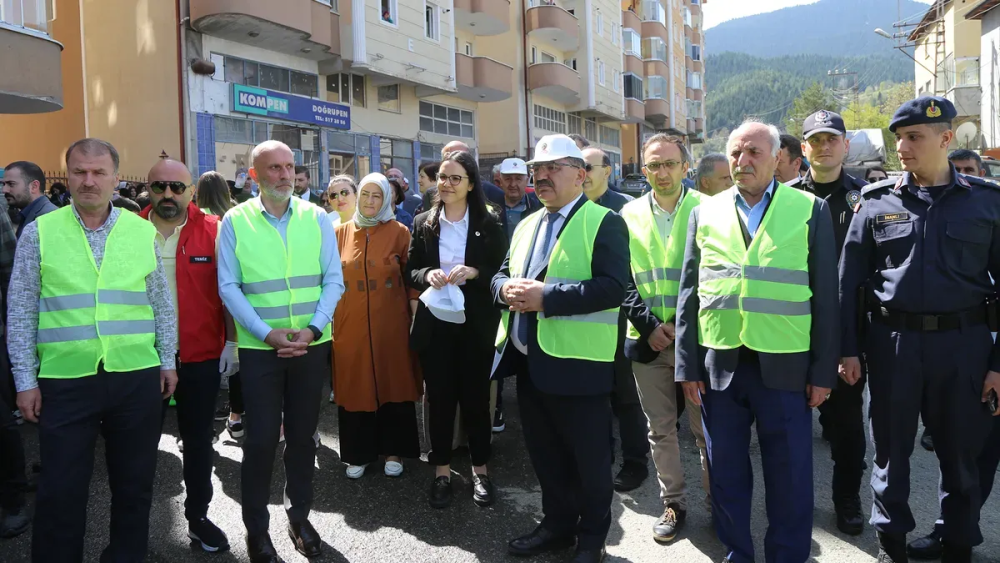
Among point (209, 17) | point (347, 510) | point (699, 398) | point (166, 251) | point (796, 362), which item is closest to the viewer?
point (796, 362)

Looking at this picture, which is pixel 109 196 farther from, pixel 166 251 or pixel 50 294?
pixel 166 251

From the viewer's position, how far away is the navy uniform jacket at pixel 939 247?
10.5ft

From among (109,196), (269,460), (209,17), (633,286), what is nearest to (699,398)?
(633,286)

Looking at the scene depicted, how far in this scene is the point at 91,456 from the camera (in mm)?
3146

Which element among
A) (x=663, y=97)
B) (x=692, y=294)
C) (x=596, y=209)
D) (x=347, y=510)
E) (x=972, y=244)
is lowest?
(x=347, y=510)

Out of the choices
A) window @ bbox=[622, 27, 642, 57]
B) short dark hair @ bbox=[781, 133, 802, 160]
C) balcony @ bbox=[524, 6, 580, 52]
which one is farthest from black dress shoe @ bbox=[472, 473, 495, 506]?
window @ bbox=[622, 27, 642, 57]

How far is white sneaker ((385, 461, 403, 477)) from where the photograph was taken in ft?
15.6

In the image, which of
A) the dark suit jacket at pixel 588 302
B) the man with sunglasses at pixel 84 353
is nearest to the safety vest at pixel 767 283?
the dark suit jacket at pixel 588 302

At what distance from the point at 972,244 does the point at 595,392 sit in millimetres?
1897

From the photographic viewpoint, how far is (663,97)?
43.5 metres

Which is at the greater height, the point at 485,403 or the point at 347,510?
the point at 485,403

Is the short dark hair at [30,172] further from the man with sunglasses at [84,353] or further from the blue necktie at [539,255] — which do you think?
the blue necktie at [539,255]

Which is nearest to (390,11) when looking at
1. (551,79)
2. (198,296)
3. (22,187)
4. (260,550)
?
(551,79)

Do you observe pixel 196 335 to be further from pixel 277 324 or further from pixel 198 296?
pixel 277 324
